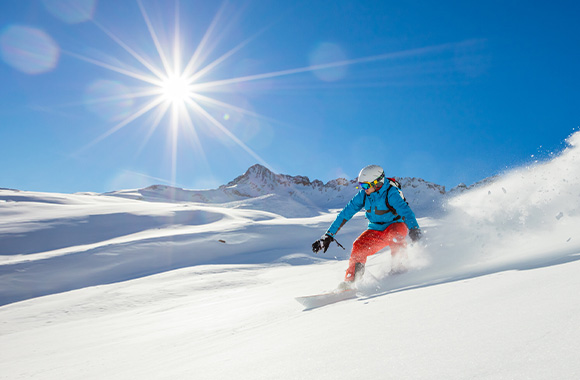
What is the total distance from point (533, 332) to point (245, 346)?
1.44 m

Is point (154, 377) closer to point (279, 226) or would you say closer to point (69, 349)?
point (69, 349)

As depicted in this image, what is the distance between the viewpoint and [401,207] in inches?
174

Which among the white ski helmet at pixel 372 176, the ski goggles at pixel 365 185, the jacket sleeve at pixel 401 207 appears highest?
the white ski helmet at pixel 372 176

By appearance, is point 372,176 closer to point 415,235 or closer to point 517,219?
point 415,235

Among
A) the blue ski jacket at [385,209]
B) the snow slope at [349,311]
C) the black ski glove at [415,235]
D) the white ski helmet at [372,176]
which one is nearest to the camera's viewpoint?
the snow slope at [349,311]

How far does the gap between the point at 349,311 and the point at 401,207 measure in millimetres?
2510

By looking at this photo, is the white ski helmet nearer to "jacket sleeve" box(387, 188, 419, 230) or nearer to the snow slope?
"jacket sleeve" box(387, 188, 419, 230)

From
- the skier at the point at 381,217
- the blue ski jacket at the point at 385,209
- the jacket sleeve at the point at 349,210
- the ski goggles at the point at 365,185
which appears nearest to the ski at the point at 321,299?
the skier at the point at 381,217

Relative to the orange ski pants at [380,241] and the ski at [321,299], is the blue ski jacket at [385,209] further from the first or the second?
the ski at [321,299]

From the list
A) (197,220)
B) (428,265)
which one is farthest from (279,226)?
(428,265)

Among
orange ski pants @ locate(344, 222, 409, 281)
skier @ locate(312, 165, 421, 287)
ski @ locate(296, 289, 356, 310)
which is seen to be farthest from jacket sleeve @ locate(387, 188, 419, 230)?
ski @ locate(296, 289, 356, 310)

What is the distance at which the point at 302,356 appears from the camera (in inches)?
54.4

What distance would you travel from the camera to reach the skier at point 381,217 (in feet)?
14.0

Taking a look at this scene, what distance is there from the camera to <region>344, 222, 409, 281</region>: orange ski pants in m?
4.18
